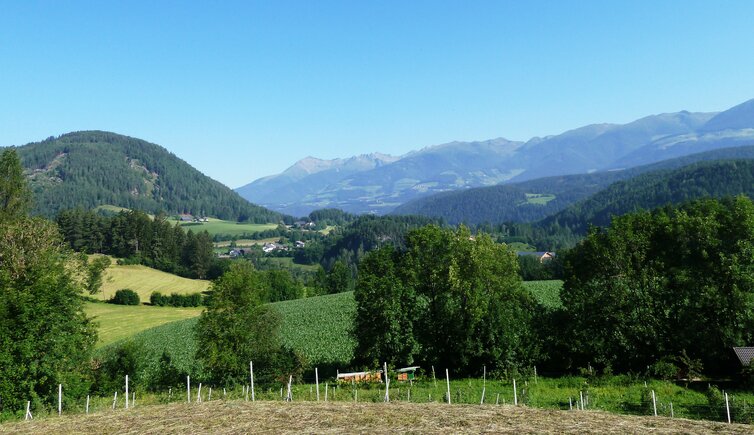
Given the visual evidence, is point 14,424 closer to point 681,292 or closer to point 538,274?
point 681,292

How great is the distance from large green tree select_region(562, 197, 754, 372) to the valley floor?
20765 millimetres

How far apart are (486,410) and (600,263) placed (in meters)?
25.3

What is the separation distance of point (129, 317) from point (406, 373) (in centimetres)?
7337

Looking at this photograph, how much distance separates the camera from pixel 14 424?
831 inches

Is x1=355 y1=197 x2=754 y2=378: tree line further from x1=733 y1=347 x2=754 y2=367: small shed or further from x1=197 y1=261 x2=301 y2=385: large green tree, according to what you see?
x1=197 y1=261 x2=301 y2=385: large green tree

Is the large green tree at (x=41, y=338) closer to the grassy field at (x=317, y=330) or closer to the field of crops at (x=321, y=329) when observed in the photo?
the grassy field at (x=317, y=330)

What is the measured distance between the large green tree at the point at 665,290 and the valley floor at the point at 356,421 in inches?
818

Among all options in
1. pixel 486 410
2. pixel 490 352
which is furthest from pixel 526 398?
pixel 490 352

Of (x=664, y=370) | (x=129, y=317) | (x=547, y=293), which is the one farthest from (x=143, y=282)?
(x=664, y=370)

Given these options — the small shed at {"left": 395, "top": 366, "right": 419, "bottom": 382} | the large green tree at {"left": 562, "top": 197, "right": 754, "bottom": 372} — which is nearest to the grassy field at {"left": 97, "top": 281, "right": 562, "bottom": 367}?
the small shed at {"left": 395, "top": 366, "right": 419, "bottom": 382}

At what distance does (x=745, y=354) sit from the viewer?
32.0m

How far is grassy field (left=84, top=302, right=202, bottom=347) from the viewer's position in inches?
→ 3118

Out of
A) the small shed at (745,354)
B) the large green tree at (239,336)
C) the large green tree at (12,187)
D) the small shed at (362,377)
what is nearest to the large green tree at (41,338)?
the large green tree at (239,336)

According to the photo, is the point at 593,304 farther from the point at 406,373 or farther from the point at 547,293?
the point at 547,293
